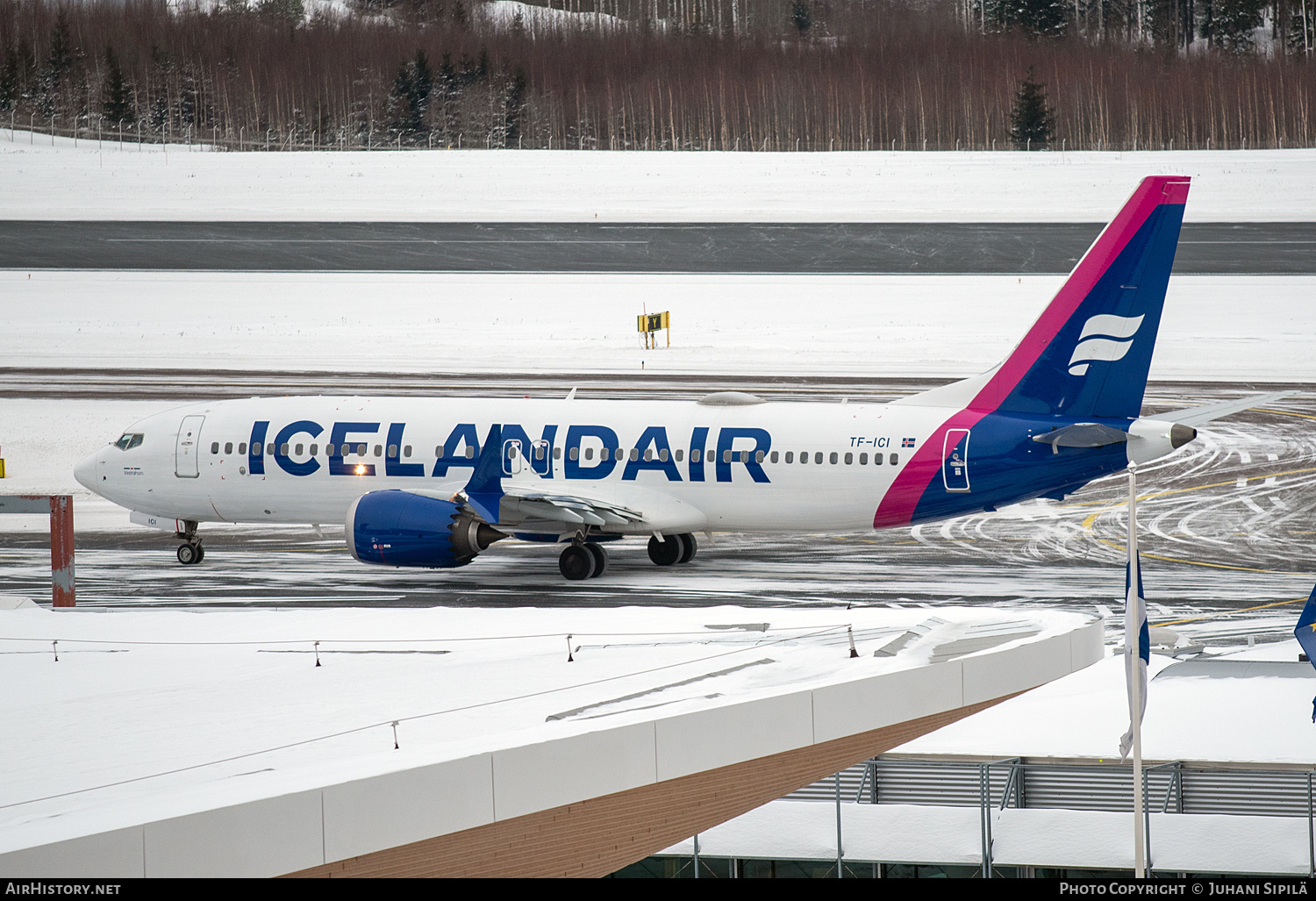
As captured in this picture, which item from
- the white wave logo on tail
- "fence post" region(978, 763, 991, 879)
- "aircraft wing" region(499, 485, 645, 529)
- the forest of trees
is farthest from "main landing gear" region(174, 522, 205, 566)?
the forest of trees

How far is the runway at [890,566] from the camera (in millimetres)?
28359

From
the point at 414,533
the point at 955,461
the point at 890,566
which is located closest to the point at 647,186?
the point at 890,566

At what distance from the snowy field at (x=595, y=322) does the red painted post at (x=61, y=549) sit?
123ft

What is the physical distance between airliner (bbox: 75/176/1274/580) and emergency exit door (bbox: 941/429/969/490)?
0.09 feet

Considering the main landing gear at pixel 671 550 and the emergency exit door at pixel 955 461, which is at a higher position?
the emergency exit door at pixel 955 461

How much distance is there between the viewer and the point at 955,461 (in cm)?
2864

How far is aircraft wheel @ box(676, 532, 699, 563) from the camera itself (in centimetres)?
3225

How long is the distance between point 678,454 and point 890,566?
5.40m

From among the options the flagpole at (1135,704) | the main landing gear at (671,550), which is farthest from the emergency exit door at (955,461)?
the flagpole at (1135,704)

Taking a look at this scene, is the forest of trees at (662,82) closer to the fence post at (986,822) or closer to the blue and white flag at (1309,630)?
the blue and white flag at (1309,630)

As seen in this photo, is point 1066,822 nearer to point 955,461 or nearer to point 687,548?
point 955,461

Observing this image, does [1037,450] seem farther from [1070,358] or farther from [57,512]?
[57,512]

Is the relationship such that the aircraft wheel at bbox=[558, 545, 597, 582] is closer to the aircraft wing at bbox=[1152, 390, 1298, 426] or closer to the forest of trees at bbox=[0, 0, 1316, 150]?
the aircraft wing at bbox=[1152, 390, 1298, 426]

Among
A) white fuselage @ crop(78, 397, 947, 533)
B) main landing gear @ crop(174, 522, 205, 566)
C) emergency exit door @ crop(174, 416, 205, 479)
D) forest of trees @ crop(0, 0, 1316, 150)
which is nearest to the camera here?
white fuselage @ crop(78, 397, 947, 533)
